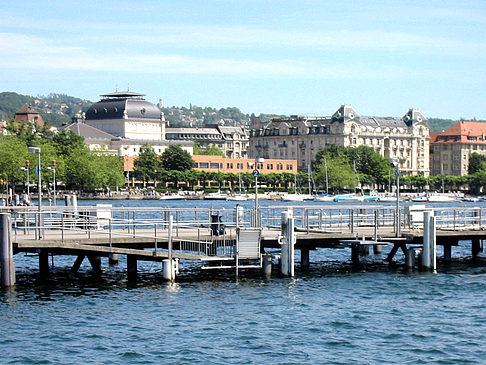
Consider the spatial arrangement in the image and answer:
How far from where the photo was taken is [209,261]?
44.2m

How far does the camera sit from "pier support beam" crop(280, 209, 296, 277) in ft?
141

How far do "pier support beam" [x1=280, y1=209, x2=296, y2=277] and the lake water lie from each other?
3.63 ft

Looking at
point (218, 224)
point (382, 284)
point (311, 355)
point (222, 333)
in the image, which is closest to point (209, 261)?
point (218, 224)

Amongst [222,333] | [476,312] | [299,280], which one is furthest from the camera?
[299,280]

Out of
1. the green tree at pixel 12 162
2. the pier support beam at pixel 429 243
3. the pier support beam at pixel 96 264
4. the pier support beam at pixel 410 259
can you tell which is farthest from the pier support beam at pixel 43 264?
the green tree at pixel 12 162

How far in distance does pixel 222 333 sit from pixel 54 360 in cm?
660

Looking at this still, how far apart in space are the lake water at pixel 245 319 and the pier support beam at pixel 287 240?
3.63 feet

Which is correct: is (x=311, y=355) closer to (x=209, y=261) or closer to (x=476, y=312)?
(x=476, y=312)

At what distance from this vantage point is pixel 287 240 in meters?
43.1

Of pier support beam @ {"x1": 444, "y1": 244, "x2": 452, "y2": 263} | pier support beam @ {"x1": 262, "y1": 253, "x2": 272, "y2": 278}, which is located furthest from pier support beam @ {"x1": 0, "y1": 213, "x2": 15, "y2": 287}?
pier support beam @ {"x1": 444, "y1": 244, "x2": 452, "y2": 263}

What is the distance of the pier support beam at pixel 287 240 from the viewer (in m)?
42.9

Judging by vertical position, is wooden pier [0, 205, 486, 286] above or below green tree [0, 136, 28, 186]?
below

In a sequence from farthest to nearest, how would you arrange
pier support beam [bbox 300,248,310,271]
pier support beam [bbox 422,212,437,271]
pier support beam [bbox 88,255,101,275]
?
pier support beam [bbox 300,248,310,271] → pier support beam [bbox 422,212,437,271] → pier support beam [bbox 88,255,101,275]

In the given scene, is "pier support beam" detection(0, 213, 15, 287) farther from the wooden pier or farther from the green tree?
the green tree
